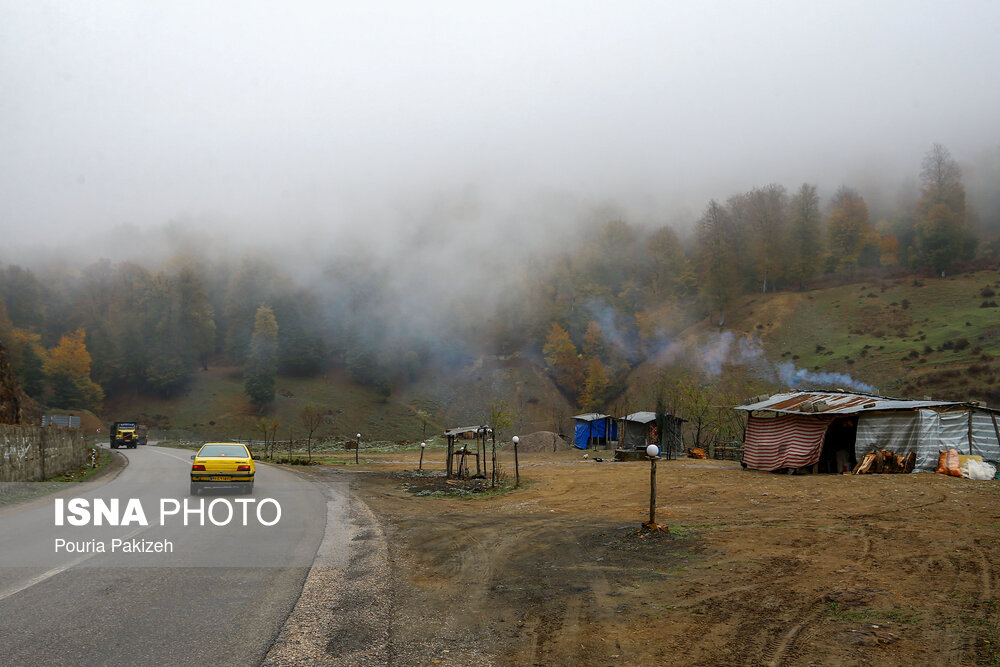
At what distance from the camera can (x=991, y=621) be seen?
591cm

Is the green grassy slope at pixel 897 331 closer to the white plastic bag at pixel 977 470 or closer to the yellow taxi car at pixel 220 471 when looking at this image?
the white plastic bag at pixel 977 470

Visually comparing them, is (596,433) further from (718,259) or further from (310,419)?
(718,259)

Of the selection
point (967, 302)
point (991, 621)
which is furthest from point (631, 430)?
point (967, 302)

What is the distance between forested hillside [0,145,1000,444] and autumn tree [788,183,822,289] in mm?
231

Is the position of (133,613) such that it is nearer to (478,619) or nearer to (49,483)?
(478,619)

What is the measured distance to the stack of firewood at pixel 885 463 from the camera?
67.1ft

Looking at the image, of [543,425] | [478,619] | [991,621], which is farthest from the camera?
[543,425]

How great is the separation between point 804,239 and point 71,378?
12164 cm

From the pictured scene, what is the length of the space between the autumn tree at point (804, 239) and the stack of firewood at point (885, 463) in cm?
8025

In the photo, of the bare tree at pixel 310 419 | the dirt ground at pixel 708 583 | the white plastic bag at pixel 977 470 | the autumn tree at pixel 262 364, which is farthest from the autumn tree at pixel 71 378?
the white plastic bag at pixel 977 470

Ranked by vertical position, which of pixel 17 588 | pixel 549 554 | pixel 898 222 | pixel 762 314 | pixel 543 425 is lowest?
pixel 543 425

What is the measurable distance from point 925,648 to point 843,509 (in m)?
9.72

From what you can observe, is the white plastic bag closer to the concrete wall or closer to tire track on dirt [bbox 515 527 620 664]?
tire track on dirt [bbox 515 527 620 664]

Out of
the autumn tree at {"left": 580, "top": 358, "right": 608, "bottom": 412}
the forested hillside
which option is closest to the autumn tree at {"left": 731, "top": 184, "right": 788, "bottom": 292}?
A: the forested hillside
